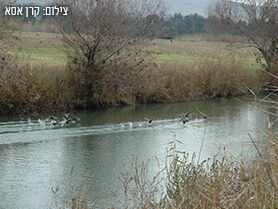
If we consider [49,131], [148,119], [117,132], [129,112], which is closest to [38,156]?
[49,131]

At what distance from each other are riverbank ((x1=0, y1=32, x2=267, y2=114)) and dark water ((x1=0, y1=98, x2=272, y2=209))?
0.86 meters

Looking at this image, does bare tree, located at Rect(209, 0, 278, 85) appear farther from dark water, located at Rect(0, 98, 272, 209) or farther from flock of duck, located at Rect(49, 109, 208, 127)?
flock of duck, located at Rect(49, 109, 208, 127)

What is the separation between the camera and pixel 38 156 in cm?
928

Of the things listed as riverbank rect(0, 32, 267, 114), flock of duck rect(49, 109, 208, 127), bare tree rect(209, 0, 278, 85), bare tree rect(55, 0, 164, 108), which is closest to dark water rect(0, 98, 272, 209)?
flock of duck rect(49, 109, 208, 127)

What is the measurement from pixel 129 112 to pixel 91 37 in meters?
3.08

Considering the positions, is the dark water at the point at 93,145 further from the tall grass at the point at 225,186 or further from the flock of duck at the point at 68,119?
the tall grass at the point at 225,186

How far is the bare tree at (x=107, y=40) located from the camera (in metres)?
14.7

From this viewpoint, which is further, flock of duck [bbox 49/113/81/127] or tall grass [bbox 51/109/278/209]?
flock of duck [bbox 49/113/81/127]

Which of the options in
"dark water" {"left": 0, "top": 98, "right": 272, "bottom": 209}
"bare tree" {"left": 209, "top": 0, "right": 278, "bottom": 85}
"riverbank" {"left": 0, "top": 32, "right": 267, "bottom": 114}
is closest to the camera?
"dark water" {"left": 0, "top": 98, "right": 272, "bottom": 209}

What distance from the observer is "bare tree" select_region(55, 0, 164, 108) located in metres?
14.7

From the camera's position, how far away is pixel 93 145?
1041 centimetres

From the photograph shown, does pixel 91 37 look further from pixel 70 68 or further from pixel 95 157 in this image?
pixel 95 157

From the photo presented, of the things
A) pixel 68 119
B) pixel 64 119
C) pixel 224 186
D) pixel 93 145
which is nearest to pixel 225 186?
pixel 224 186

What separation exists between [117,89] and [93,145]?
17.4 ft
